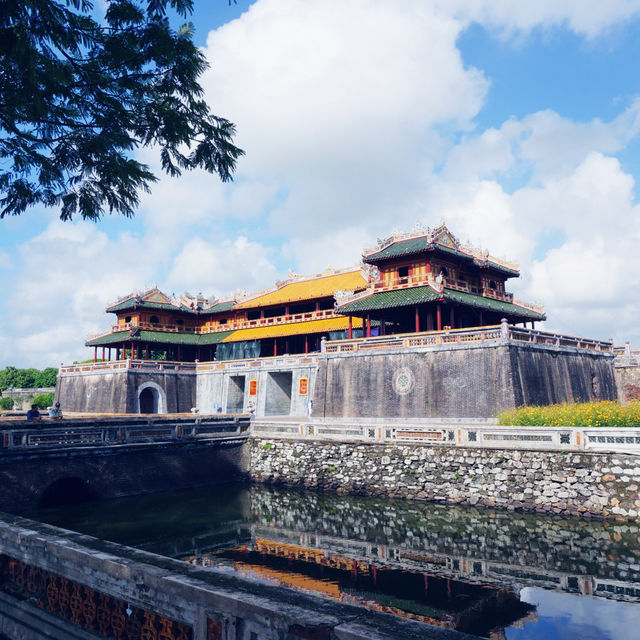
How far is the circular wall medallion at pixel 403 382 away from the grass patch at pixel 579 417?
652 centimetres

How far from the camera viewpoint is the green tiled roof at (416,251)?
31.1 m

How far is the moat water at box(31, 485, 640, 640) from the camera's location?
10.6 m

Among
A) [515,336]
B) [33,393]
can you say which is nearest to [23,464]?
[515,336]

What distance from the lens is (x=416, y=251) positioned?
31141mm

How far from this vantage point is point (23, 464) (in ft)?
61.2

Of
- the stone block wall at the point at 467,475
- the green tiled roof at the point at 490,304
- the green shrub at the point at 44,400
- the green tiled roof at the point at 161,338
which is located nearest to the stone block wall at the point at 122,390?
the green tiled roof at the point at 161,338

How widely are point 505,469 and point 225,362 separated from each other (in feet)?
84.4

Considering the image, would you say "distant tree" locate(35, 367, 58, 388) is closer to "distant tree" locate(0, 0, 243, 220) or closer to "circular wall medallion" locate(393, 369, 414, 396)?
"circular wall medallion" locate(393, 369, 414, 396)

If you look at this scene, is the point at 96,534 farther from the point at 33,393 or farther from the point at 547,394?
the point at 33,393

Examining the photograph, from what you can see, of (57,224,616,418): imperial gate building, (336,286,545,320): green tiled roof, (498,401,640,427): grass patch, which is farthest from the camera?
(336,286,545,320): green tiled roof

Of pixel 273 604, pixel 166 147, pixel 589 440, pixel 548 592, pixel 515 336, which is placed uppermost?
pixel 166 147

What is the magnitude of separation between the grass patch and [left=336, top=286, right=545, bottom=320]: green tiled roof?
28.0ft

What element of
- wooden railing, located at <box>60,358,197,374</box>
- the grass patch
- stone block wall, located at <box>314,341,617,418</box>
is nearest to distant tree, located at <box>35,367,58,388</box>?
wooden railing, located at <box>60,358,197,374</box>

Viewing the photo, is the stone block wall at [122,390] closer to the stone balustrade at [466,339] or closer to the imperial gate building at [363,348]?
the imperial gate building at [363,348]
